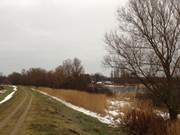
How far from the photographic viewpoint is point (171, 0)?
20.6 m

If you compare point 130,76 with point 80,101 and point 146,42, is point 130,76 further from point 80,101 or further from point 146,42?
point 80,101

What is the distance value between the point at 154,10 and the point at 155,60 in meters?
2.77

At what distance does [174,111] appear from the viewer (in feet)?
63.4

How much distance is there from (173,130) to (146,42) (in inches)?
295

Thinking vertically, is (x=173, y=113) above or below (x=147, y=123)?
above

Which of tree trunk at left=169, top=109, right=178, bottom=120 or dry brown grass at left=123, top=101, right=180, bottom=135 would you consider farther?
tree trunk at left=169, top=109, right=178, bottom=120

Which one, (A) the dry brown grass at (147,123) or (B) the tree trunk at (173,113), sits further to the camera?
(B) the tree trunk at (173,113)

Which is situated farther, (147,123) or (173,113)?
(173,113)

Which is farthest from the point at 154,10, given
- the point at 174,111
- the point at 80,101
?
the point at 80,101

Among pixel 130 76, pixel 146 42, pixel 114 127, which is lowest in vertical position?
pixel 114 127

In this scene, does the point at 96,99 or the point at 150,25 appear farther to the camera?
the point at 96,99

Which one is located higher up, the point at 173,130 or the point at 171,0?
the point at 171,0

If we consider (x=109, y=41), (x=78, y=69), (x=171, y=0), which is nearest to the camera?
(x=171, y=0)

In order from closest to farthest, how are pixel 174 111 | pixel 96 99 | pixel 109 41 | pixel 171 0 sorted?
pixel 174 111
pixel 171 0
pixel 109 41
pixel 96 99
